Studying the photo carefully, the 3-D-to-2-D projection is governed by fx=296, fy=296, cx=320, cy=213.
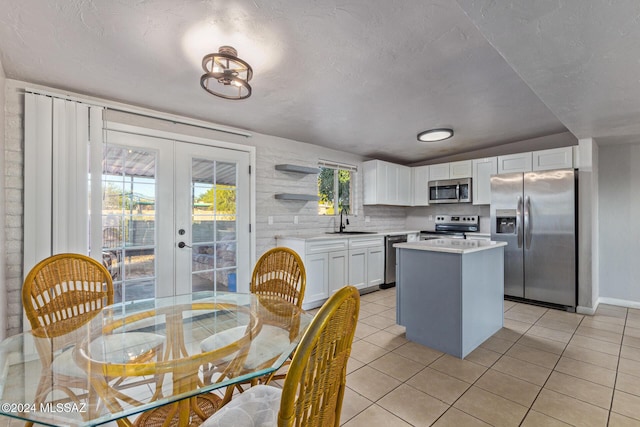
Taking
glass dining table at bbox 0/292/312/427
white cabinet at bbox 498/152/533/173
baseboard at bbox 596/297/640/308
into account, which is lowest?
baseboard at bbox 596/297/640/308

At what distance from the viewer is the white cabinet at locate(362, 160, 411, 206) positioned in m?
5.08

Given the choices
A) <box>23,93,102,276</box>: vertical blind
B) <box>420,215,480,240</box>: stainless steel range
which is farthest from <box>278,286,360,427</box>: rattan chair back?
<box>420,215,480,240</box>: stainless steel range

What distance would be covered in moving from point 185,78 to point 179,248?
5.59ft

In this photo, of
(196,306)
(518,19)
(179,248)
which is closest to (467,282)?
(518,19)

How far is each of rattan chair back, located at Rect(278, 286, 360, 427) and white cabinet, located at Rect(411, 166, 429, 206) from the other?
4.98m

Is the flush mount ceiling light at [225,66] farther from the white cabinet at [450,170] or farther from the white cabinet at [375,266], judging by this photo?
the white cabinet at [450,170]

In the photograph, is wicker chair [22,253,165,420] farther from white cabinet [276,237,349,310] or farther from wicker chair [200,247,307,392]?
white cabinet [276,237,349,310]

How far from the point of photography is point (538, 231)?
3.78 meters

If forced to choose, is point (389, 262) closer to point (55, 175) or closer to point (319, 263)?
point (319, 263)

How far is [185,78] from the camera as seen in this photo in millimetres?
2344

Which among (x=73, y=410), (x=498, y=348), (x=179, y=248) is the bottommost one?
(x=498, y=348)

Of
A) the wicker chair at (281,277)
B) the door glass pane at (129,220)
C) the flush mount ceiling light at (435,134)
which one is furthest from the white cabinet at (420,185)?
the door glass pane at (129,220)

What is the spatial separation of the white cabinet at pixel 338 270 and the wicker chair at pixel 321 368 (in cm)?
291

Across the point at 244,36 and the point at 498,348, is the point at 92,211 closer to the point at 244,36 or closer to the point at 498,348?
the point at 244,36
